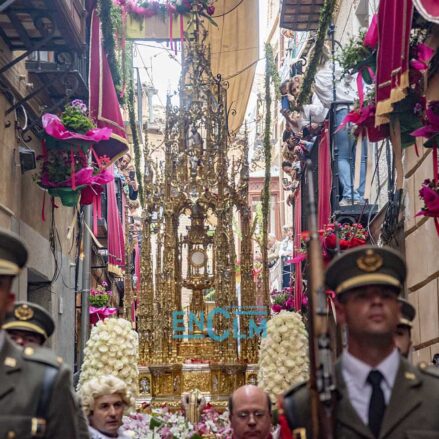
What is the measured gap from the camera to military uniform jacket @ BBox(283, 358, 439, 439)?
13.0 feet

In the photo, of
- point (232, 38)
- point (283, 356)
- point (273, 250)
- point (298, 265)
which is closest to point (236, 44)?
point (232, 38)

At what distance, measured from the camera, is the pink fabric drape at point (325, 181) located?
1917cm

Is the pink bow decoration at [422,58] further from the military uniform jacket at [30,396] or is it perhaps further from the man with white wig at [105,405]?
the military uniform jacket at [30,396]

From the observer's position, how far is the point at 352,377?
4.06 metres

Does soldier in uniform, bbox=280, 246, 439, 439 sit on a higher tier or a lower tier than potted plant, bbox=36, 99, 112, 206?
lower

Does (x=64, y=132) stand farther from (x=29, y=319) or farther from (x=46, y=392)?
(x=46, y=392)

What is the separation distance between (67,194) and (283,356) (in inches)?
181

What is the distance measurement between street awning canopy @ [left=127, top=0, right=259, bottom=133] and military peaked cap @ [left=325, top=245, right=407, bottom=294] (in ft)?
61.4

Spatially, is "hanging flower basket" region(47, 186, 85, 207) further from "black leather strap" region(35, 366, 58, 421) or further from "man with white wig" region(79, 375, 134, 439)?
"black leather strap" region(35, 366, 58, 421)

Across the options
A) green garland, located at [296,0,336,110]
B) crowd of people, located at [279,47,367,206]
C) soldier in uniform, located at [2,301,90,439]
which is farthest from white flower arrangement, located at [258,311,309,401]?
green garland, located at [296,0,336,110]

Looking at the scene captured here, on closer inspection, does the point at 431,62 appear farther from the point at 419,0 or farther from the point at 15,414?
the point at 15,414

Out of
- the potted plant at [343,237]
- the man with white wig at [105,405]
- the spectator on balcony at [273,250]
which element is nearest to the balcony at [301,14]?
the potted plant at [343,237]

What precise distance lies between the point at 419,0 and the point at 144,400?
8.53 metres

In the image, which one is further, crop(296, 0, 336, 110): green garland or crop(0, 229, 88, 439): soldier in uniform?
crop(296, 0, 336, 110): green garland
